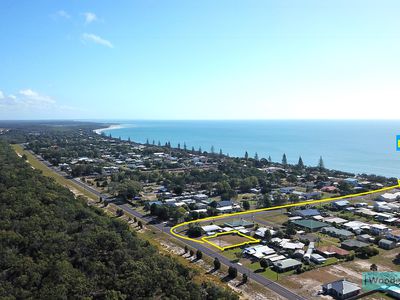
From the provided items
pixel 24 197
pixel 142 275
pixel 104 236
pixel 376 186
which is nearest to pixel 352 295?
pixel 142 275

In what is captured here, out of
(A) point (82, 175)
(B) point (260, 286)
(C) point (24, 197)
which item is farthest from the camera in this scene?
(A) point (82, 175)

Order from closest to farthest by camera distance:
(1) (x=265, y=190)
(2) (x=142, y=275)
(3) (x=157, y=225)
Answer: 1. (2) (x=142, y=275)
2. (3) (x=157, y=225)
3. (1) (x=265, y=190)

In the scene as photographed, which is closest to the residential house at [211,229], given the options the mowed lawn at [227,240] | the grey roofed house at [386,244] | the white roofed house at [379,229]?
the mowed lawn at [227,240]

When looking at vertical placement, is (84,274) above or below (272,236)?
above

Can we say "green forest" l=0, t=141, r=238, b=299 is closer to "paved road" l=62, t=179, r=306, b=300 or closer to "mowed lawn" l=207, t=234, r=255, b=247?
"paved road" l=62, t=179, r=306, b=300

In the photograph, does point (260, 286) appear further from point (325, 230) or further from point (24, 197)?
point (24, 197)

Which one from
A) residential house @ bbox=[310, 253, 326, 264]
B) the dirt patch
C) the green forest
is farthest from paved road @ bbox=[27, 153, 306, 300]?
residential house @ bbox=[310, 253, 326, 264]
